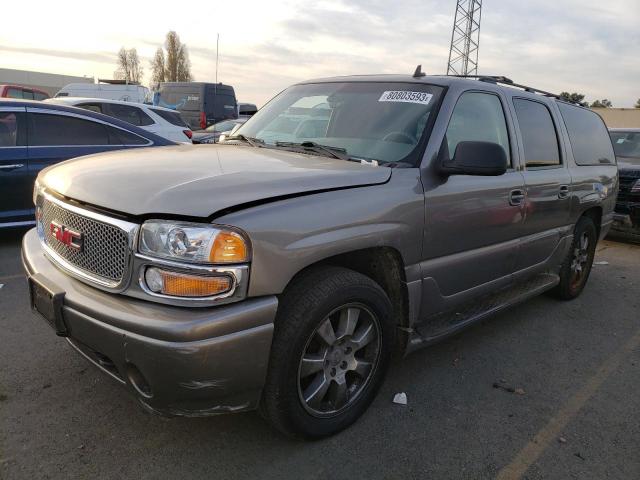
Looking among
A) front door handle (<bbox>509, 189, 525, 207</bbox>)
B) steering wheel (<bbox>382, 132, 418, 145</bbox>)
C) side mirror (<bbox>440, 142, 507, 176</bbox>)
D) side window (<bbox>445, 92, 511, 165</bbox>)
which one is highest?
side window (<bbox>445, 92, 511, 165</bbox>)

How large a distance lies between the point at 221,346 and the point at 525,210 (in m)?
2.58

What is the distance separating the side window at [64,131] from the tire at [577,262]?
209 inches

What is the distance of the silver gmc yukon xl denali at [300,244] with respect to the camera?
203cm

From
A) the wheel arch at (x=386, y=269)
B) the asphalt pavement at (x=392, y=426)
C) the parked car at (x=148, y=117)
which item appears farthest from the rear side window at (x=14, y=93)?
the wheel arch at (x=386, y=269)

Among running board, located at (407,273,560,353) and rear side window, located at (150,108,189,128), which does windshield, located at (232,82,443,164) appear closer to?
running board, located at (407,273,560,353)

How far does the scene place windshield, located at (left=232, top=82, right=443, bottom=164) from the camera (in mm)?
3020

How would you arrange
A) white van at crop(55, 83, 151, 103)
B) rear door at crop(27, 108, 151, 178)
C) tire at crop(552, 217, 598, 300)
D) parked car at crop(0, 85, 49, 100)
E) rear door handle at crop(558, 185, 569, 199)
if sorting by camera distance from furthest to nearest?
1. white van at crop(55, 83, 151, 103)
2. parked car at crop(0, 85, 49, 100)
3. rear door at crop(27, 108, 151, 178)
4. tire at crop(552, 217, 598, 300)
5. rear door handle at crop(558, 185, 569, 199)

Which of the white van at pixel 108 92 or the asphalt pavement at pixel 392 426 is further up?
the white van at pixel 108 92

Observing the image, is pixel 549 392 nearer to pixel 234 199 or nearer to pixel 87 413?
pixel 234 199

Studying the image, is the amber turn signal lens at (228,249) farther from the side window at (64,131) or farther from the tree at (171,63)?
the tree at (171,63)

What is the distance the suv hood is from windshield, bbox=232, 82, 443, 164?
294 millimetres

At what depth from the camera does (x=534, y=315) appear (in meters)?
4.62

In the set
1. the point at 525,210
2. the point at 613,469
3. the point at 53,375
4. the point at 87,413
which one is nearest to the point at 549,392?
the point at 613,469

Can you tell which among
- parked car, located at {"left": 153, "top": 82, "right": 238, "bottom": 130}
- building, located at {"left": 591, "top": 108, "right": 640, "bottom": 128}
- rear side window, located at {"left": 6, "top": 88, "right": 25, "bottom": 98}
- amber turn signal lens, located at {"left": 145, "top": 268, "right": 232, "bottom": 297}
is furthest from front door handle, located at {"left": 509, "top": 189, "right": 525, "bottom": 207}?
building, located at {"left": 591, "top": 108, "right": 640, "bottom": 128}
